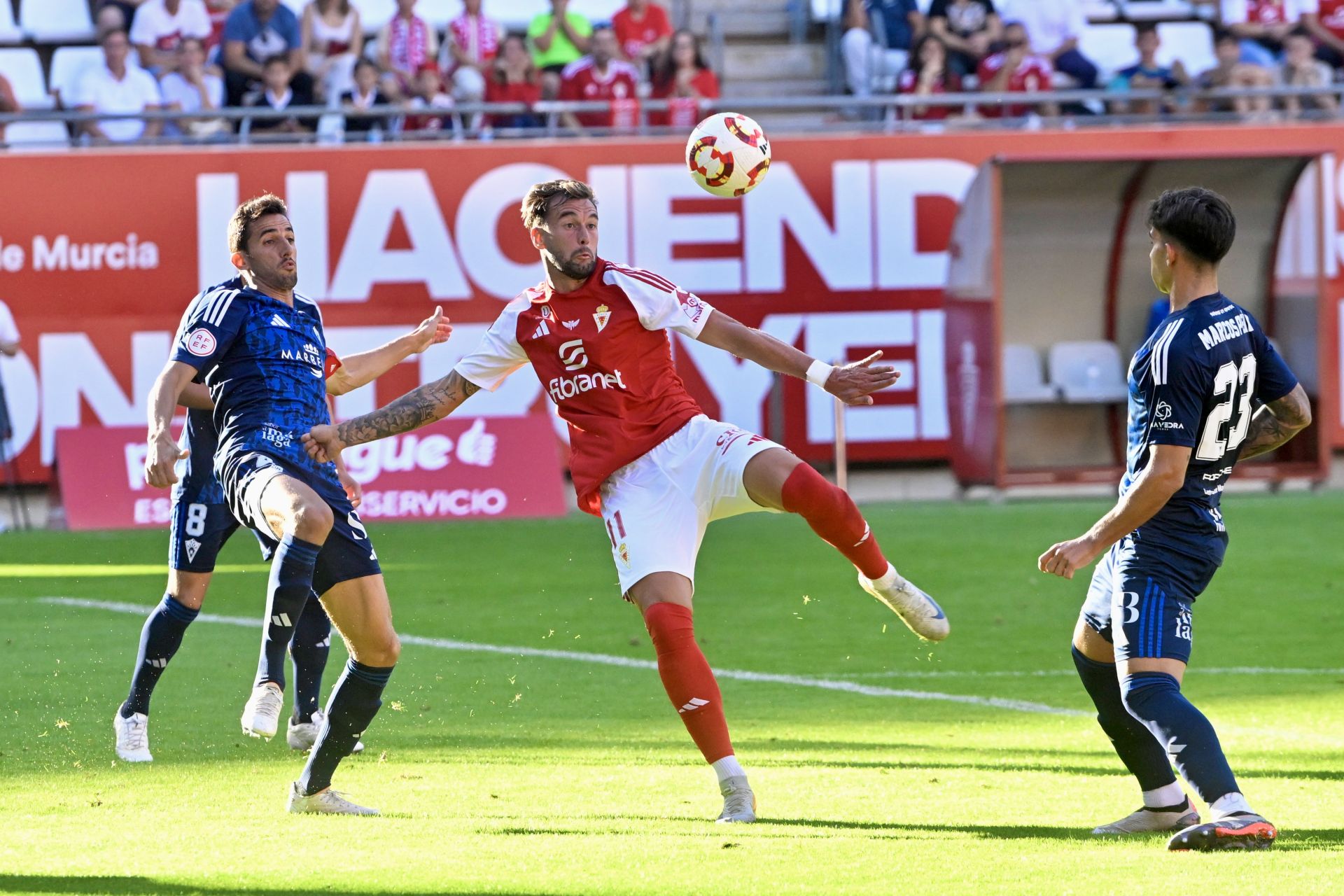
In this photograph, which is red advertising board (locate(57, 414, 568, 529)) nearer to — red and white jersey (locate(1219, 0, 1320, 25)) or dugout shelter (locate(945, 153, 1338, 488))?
dugout shelter (locate(945, 153, 1338, 488))

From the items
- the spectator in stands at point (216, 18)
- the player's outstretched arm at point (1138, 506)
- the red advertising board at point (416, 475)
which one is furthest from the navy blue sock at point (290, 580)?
the spectator in stands at point (216, 18)

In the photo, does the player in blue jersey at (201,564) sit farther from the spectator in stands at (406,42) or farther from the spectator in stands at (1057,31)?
the spectator in stands at (1057,31)

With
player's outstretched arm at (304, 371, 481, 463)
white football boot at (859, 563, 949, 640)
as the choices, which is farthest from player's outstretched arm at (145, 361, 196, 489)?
white football boot at (859, 563, 949, 640)

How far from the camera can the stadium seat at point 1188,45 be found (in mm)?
21406

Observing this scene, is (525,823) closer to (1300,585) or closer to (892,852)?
(892,852)

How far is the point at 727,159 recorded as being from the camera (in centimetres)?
809

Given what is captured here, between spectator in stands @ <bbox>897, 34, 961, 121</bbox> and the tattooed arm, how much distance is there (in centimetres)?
1427

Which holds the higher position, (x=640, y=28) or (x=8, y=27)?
(x=8, y=27)

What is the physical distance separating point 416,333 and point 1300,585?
727 centimetres

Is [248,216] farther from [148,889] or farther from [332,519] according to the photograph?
[148,889]

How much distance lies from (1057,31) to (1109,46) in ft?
4.33

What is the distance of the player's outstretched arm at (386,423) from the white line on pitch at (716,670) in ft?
9.29

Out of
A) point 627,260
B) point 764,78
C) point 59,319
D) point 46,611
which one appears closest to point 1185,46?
point 764,78

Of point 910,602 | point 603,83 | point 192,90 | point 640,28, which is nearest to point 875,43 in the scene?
point 640,28
